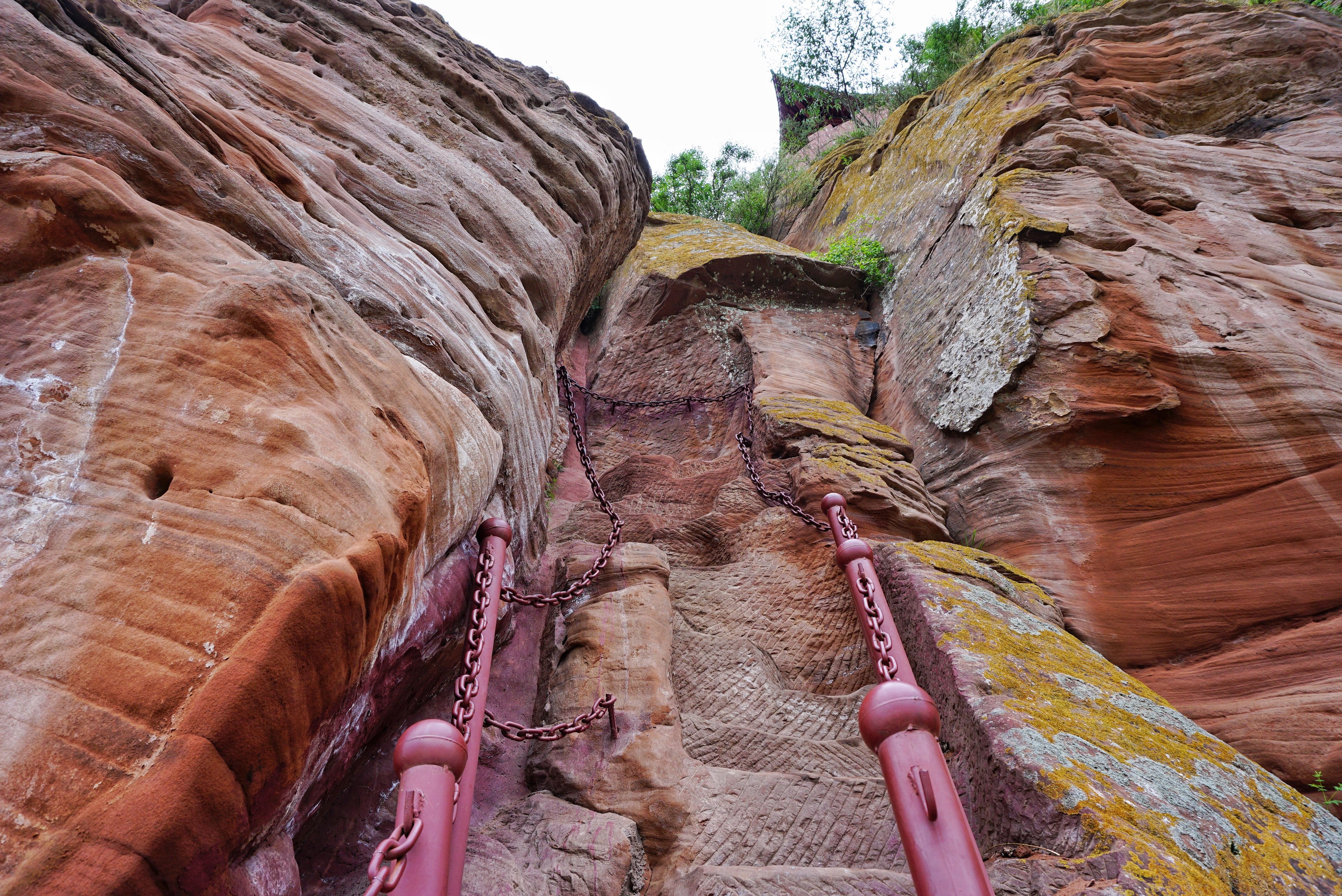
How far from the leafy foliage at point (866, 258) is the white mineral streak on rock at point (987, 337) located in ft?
5.96

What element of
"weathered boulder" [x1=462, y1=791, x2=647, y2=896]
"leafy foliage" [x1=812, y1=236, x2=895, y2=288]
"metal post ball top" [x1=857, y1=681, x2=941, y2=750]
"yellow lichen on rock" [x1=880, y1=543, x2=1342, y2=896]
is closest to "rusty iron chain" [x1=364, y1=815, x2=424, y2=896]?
"weathered boulder" [x1=462, y1=791, x2=647, y2=896]

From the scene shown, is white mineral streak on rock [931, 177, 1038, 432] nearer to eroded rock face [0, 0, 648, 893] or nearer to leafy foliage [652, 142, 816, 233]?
eroded rock face [0, 0, 648, 893]

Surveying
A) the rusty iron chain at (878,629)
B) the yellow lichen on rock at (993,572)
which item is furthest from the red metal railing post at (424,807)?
the yellow lichen on rock at (993,572)

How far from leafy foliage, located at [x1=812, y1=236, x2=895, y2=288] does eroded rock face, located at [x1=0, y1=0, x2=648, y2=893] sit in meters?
5.74

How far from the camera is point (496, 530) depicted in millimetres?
2922

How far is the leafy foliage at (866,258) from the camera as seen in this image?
26.1 feet

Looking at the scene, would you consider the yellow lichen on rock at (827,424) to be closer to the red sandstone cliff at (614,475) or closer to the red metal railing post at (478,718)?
the red sandstone cliff at (614,475)

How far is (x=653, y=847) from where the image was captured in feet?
8.91

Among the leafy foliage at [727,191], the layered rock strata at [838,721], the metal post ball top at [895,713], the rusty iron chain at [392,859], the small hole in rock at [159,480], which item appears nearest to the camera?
the rusty iron chain at [392,859]

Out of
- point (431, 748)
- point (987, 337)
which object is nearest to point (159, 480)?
point (431, 748)

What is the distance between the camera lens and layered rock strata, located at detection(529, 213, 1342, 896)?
2334 millimetres

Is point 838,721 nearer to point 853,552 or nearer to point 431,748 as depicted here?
point 853,552

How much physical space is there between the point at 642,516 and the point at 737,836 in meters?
2.66

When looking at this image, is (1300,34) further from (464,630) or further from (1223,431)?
(464,630)
